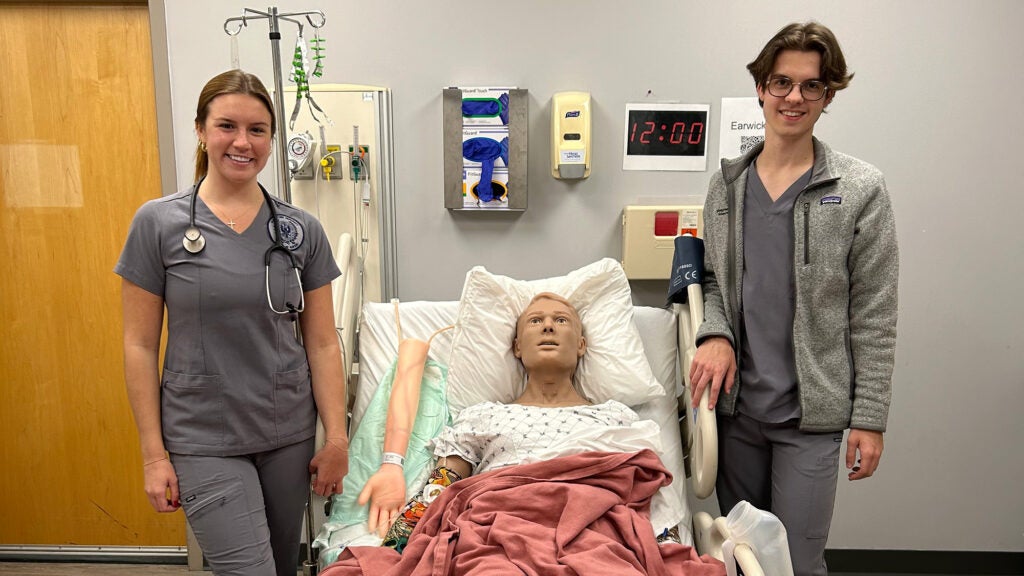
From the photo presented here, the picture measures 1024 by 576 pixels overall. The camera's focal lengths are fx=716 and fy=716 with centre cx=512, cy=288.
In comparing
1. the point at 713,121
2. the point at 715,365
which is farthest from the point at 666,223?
the point at 715,365

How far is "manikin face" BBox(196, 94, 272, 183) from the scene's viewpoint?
5.39 ft

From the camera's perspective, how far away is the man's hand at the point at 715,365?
Answer: 1944 mm

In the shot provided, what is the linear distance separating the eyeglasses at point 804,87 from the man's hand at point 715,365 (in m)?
0.66

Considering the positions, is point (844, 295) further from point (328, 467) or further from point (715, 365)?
point (328, 467)

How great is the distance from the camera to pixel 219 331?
1.67 metres

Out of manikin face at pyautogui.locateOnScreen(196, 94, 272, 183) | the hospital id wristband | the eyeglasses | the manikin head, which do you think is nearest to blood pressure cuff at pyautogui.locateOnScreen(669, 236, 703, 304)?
the manikin head

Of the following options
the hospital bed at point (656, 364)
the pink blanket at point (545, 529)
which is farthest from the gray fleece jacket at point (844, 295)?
the pink blanket at point (545, 529)

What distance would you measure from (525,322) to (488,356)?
0.16 m

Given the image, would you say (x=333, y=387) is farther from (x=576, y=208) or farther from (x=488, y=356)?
(x=576, y=208)

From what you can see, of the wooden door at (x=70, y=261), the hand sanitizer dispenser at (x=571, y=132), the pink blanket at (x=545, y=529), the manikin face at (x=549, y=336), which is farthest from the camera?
the wooden door at (x=70, y=261)

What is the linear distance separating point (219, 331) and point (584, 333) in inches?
46.8

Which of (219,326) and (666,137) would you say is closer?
(219,326)

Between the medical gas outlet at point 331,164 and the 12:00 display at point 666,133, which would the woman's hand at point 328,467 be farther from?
the 12:00 display at point 666,133

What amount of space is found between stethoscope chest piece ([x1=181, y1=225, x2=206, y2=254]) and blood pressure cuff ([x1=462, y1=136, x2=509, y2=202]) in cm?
131
